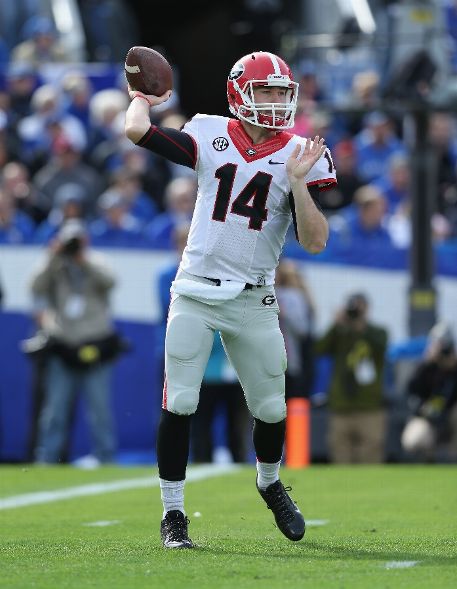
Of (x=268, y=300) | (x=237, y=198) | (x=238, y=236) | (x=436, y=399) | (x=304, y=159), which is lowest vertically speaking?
(x=436, y=399)

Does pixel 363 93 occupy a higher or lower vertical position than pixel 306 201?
lower

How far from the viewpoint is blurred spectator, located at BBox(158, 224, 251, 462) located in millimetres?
10773

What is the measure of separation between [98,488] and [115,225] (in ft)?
14.1

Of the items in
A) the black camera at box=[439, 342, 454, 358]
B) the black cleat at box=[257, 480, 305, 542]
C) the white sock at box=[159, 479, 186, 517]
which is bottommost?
the black camera at box=[439, 342, 454, 358]

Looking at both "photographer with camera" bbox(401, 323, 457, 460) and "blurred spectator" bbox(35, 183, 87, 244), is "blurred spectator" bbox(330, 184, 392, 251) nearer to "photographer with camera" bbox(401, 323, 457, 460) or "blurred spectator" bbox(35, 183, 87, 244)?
"photographer with camera" bbox(401, 323, 457, 460)

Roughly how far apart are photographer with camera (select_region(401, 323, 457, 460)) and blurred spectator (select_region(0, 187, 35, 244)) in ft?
11.5

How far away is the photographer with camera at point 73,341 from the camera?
37.0ft

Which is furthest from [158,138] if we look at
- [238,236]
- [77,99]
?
[77,99]

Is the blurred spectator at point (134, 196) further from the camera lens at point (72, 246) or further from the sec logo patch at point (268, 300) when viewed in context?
the sec logo patch at point (268, 300)

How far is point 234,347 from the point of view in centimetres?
583

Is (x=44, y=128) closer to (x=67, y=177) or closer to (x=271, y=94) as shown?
(x=67, y=177)

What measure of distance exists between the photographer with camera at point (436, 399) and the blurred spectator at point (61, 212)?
332 cm

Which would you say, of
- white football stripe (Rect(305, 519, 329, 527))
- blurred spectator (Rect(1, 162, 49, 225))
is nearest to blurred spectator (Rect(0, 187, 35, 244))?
blurred spectator (Rect(1, 162, 49, 225))

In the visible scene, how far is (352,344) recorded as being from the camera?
37.3 ft
